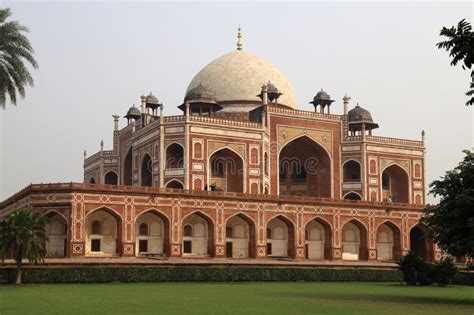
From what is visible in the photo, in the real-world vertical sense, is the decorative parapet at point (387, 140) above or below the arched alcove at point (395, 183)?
above

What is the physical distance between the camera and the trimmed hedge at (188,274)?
32312 millimetres

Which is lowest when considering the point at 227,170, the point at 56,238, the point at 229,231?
the point at 56,238

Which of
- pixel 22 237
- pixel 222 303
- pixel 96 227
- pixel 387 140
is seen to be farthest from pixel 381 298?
pixel 387 140

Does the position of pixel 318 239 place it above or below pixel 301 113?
below

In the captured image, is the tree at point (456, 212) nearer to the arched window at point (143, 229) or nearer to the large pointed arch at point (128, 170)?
the arched window at point (143, 229)

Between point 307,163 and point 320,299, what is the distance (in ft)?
112

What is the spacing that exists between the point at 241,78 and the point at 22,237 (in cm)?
3102

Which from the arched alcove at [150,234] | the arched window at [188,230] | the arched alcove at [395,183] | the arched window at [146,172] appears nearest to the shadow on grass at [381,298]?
the arched alcove at [150,234]

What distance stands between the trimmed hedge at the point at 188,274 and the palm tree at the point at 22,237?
902 millimetres

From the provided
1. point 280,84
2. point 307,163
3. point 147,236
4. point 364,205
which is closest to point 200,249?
point 147,236

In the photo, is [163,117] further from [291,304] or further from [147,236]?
[291,304]

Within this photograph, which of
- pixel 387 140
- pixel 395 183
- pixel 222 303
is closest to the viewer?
pixel 222 303

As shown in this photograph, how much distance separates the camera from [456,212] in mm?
22766

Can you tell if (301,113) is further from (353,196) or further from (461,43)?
(461,43)
